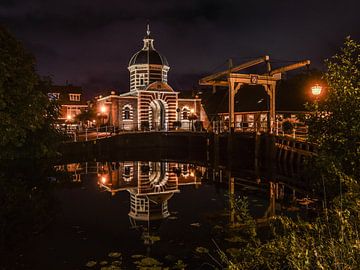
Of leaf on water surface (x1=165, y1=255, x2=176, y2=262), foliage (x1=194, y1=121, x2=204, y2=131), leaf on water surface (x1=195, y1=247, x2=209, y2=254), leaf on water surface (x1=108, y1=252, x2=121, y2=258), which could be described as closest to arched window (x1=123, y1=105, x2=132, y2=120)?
foliage (x1=194, y1=121, x2=204, y2=131)

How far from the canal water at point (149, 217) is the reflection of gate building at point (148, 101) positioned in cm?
1808

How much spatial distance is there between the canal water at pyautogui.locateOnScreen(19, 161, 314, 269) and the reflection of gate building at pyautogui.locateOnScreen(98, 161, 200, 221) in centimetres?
4

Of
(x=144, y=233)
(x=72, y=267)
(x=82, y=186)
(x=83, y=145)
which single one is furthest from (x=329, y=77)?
(x=83, y=145)

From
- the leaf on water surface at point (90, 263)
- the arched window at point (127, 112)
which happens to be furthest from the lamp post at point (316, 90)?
the arched window at point (127, 112)

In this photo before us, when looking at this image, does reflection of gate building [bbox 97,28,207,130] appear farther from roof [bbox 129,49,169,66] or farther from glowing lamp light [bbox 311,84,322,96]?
glowing lamp light [bbox 311,84,322,96]

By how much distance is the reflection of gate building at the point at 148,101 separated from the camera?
3928 centimetres

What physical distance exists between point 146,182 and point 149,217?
731cm

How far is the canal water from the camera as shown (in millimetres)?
7836

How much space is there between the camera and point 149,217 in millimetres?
11344

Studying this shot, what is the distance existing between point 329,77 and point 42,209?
10.3 m

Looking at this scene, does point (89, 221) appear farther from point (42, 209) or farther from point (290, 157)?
point (290, 157)

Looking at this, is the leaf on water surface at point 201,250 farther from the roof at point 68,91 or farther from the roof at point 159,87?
the roof at point 68,91

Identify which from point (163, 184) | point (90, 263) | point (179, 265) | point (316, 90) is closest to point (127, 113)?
point (163, 184)

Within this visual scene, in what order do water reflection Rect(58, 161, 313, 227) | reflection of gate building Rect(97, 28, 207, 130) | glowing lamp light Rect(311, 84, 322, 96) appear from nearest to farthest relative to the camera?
water reflection Rect(58, 161, 313, 227)
glowing lamp light Rect(311, 84, 322, 96)
reflection of gate building Rect(97, 28, 207, 130)
